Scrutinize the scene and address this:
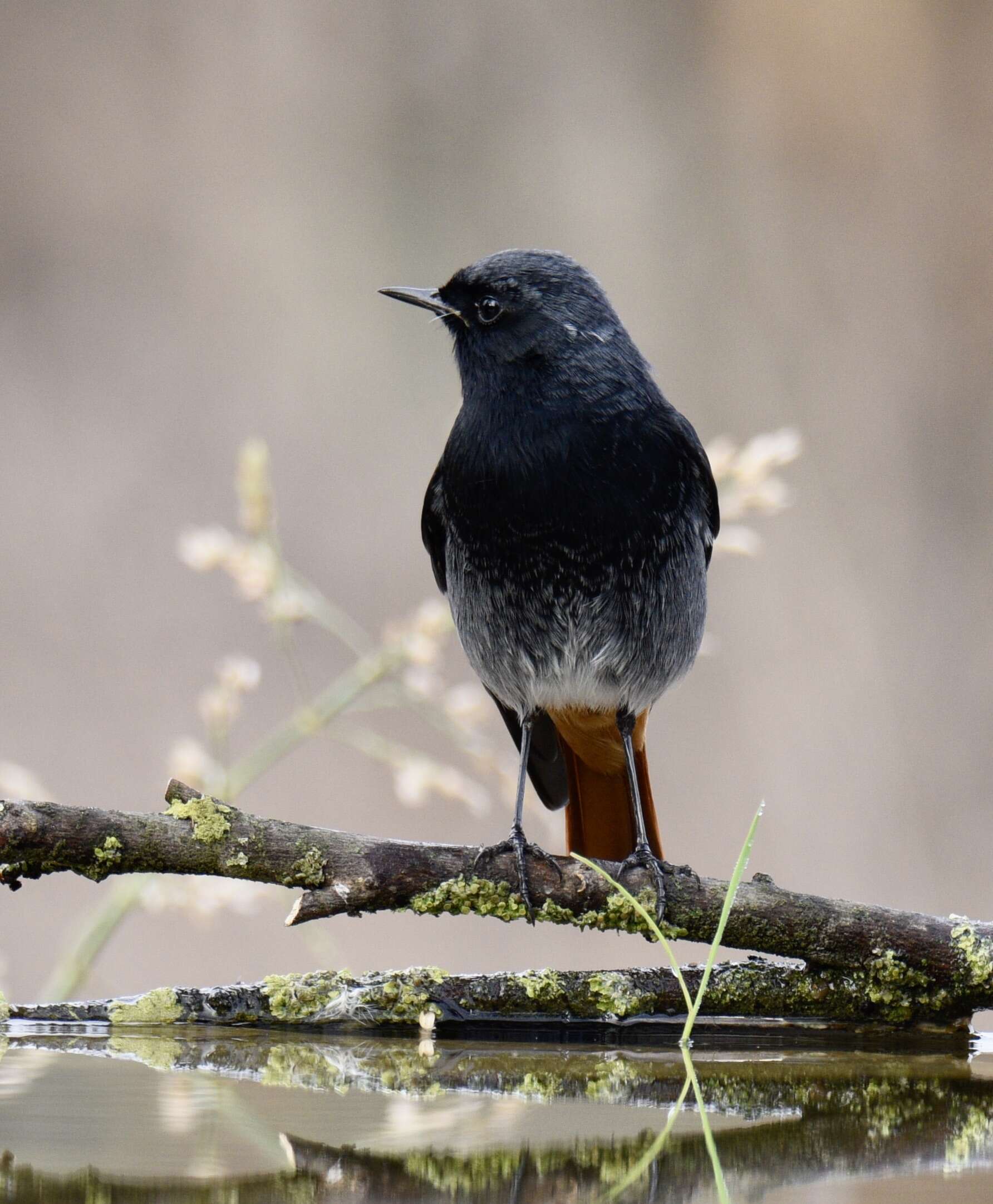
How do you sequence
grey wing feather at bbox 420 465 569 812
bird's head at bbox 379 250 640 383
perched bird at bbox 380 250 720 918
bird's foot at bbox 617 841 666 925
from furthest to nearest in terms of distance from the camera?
grey wing feather at bbox 420 465 569 812
bird's head at bbox 379 250 640 383
perched bird at bbox 380 250 720 918
bird's foot at bbox 617 841 666 925

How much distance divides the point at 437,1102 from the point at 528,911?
0.80 m

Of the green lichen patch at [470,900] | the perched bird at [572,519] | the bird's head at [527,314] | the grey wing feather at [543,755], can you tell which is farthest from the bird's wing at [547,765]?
the green lichen patch at [470,900]

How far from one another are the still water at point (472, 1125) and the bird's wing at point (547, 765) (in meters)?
1.35

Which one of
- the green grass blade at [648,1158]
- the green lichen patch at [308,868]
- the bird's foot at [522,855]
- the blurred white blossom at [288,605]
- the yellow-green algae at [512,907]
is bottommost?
the green grass blade at [648,1158]

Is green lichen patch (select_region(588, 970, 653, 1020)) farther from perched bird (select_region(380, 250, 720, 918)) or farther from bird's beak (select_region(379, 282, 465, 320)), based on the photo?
bird's beak (select_region(379, 282, 465, 320))

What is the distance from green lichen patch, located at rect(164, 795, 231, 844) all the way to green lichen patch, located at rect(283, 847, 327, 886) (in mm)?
113

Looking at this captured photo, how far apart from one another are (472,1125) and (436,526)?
76.8 inches

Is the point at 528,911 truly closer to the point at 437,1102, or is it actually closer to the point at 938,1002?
the point at 938,1002

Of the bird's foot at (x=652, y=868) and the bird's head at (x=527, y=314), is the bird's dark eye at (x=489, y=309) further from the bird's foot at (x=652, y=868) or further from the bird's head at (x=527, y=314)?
the bird's foot at (x=652, y=868)

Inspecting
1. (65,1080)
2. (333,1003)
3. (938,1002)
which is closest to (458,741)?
(333,1003)

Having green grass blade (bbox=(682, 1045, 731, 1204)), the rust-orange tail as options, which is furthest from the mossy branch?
the rust-orange tail

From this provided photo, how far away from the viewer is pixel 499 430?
2.64m

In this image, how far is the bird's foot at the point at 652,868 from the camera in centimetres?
216

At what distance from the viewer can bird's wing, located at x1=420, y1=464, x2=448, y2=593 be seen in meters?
2.90
